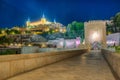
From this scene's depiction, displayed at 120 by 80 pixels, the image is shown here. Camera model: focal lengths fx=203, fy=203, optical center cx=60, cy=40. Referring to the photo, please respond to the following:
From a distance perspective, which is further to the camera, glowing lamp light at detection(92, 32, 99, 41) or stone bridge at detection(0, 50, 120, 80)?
glowing lamp light at detection(92, 32, 99, 41)

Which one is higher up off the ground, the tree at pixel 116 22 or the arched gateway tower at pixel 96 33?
the tree at pixel 116 22

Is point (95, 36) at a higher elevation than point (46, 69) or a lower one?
higher

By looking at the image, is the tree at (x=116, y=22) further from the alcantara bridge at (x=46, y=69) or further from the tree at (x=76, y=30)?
the alcantara bridge at (x=46, y=69)

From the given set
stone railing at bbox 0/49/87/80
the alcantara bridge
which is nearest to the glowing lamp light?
the alcantara bridge

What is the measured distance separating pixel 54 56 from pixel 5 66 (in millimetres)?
8012

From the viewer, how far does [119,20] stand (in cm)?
10131

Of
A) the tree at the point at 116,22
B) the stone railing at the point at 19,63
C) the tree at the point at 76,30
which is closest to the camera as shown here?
the stone railing at the point at 19,63

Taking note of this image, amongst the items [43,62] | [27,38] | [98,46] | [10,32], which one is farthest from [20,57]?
[10,32]

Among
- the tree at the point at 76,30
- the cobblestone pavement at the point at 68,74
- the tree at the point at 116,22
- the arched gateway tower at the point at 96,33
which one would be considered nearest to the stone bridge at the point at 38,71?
the cobblestone pavement at the point at 68,74

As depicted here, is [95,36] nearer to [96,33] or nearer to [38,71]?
[96,33]

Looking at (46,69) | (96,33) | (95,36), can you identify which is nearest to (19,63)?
(46,69)

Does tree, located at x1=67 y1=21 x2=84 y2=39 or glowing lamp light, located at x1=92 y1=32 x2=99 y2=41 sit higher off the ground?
tree, located at x1=67 y1=21 x2=84 y2=39

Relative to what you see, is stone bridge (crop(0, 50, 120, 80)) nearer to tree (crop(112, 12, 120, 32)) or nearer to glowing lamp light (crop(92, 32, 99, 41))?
glowing lamp light (crop(92, 32, 99, 41))

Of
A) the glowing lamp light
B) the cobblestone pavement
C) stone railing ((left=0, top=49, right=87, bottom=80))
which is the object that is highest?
the glowing lamp light
